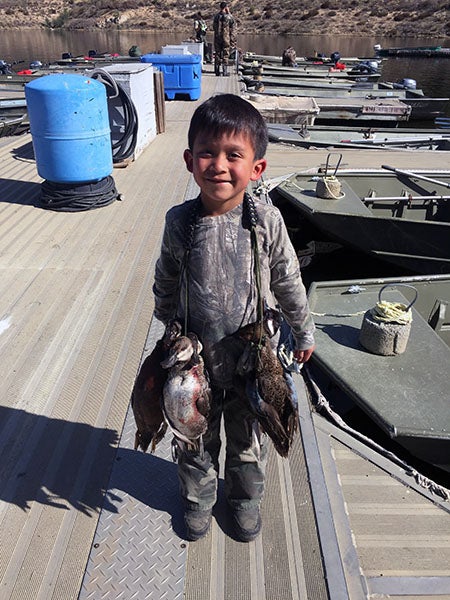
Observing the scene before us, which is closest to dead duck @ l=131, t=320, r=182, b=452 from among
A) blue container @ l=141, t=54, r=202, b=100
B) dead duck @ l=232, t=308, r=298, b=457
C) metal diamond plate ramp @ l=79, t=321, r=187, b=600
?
dead duck @ l=232, t=308, r=298, b=457

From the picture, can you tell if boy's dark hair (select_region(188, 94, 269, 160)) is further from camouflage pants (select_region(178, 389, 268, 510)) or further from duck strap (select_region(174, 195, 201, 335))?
camouflage pants (select_region(178, 389, 268, 510))

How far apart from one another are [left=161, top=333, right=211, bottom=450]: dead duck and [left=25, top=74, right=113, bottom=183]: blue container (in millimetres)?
4330

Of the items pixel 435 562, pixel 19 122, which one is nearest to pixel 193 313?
pixel 435 562

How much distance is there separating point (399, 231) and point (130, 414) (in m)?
5.02

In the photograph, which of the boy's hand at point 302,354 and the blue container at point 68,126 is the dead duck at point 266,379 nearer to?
the boy's hand at point 302,354

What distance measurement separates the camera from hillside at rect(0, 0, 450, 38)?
51.5 metres

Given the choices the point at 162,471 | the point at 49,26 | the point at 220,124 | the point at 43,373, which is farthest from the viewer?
the point at 49,26

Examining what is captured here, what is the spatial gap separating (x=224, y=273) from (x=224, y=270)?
0.04ft

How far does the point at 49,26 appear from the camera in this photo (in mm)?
62062

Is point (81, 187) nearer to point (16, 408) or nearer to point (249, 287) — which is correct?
point (16, 408)

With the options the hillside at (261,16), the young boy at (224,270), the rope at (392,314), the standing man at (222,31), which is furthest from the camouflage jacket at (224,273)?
the hillside at (261,16)

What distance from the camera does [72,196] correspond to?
565 cm

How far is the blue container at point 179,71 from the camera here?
12109 millimetres

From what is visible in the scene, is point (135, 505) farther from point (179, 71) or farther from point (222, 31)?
point (222, 31)
